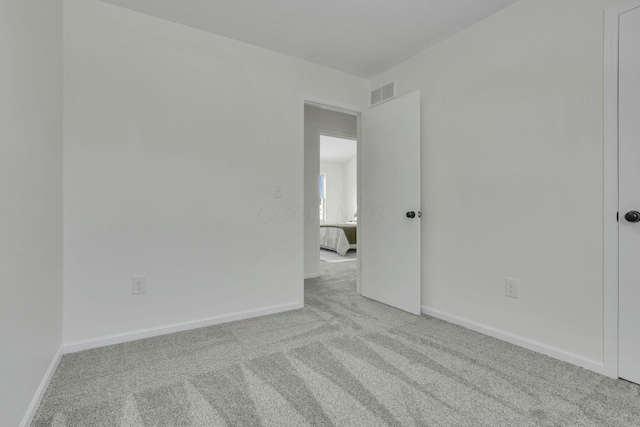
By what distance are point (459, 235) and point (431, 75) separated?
1.39 m

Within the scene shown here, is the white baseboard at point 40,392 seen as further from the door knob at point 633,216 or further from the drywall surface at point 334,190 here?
the drywall surface at point 334,190

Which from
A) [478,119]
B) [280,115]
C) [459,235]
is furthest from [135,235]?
[478,119]

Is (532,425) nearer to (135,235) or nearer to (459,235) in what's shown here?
(459,235)

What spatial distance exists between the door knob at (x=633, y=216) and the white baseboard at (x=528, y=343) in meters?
0.82

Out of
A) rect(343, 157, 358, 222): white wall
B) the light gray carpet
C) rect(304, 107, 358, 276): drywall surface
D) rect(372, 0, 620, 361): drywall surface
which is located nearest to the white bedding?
rect(304, 107, 358, 276): drywall surface

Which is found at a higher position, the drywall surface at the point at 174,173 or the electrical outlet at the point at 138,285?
the drywall surface at the point at 174,173

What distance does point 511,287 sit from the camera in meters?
2.21

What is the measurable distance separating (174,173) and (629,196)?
2.82 metres

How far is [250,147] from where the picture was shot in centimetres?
Result: 272

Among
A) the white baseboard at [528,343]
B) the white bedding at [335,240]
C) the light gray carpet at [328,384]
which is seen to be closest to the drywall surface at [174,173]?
the light gray carpet at [328,384]

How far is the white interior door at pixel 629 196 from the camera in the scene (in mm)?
1654

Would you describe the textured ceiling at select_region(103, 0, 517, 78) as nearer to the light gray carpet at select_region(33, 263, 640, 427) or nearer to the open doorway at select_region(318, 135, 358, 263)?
the light gray carpet at select_region(33, 263, 640, 427)

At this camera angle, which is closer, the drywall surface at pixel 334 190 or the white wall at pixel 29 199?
the white wall at pixel 29 199

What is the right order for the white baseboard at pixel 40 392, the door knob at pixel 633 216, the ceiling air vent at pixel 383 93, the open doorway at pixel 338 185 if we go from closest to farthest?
the white baseboard at pixel 40 392 → the door knob at pixel 633 216 → the ceiling air vent at pixel 383 93 → the open doorway at pixel 338 185
